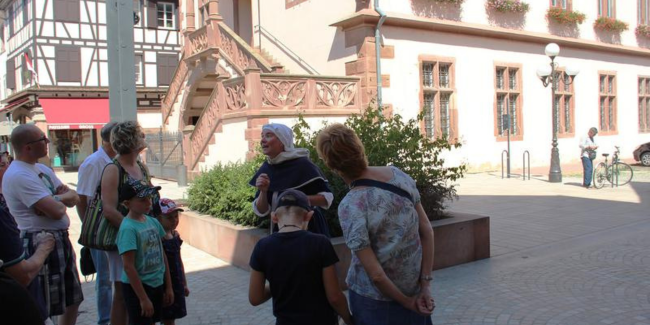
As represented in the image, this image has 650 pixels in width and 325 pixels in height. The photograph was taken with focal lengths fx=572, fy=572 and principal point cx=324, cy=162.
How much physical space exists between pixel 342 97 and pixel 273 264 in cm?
1259

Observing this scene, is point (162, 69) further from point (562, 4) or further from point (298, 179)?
point (298, 179)

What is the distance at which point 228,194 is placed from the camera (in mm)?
6977

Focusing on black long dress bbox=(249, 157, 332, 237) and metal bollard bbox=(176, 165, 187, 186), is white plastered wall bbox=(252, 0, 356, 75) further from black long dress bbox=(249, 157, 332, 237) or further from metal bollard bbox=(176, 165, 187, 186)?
black long dress bbox=(249, 157, 332, 237)

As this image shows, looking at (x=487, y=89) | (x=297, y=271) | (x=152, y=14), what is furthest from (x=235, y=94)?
(x=152, y=14)

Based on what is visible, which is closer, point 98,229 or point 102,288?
point 98,229

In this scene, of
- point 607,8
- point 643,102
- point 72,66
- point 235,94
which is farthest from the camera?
point 72,66

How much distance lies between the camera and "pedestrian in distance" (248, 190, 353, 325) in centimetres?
271

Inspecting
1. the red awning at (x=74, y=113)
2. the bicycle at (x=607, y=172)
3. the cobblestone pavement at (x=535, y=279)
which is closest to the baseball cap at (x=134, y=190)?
the cobblestone pavement at (x=535, y=279)

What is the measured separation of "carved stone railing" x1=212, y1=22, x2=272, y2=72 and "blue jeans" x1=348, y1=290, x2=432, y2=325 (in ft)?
42.8

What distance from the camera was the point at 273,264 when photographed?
272 cm

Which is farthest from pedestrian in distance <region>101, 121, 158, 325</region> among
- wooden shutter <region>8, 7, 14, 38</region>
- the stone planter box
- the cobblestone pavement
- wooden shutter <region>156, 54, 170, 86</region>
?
wooden shutter <region>8, 7, 14, 38</region>

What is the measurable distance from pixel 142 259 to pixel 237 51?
1416cm

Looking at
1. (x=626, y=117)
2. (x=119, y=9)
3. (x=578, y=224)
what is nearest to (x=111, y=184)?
(x=119, y=9)

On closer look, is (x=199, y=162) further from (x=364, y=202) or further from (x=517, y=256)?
(x=364, y=202)
